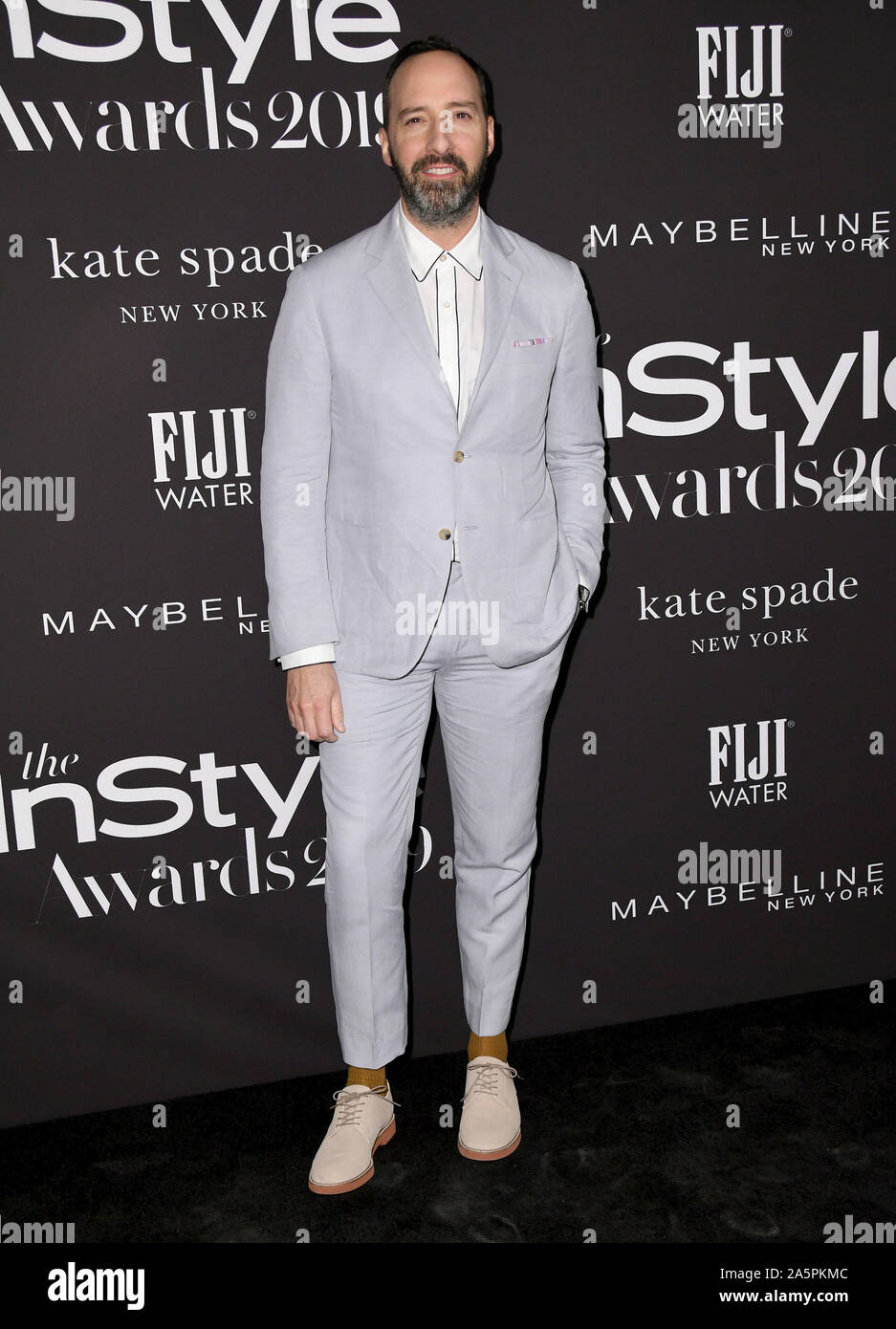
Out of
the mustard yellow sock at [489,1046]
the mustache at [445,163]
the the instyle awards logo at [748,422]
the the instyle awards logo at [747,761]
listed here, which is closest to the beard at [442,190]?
the mustache at [445,163]

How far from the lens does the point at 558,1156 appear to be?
2.37 meters

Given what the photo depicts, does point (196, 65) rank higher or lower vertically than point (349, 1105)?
Result: higher

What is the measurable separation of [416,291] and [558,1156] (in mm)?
1642

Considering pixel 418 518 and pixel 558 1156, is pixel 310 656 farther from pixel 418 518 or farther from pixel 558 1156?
pixel 558 1156

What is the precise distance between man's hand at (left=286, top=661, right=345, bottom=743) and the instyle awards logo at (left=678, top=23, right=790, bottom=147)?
1.30m

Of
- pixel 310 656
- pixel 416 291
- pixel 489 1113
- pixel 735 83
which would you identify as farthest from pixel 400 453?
pixel 489 1113

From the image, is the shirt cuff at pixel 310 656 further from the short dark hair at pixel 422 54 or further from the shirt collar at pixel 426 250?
the short dark hair at pixel 422 54

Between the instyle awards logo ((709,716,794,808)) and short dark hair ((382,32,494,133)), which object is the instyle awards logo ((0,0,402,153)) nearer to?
short dark hair ((382,32,494,133))

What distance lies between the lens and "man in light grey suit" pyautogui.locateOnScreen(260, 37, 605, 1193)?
80.7 inches

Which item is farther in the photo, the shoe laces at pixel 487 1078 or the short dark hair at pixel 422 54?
the shoe laces at pixel 487 1078

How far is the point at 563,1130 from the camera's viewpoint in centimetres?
245

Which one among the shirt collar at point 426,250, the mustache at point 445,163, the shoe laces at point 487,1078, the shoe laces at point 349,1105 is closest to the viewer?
the mustache at point 445,163

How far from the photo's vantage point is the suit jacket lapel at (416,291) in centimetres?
205

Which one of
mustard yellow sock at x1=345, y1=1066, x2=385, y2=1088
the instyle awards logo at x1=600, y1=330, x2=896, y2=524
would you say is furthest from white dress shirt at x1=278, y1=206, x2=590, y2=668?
mustard yellow sock at x1=345, y1=1066, x2=385, y2=1088
